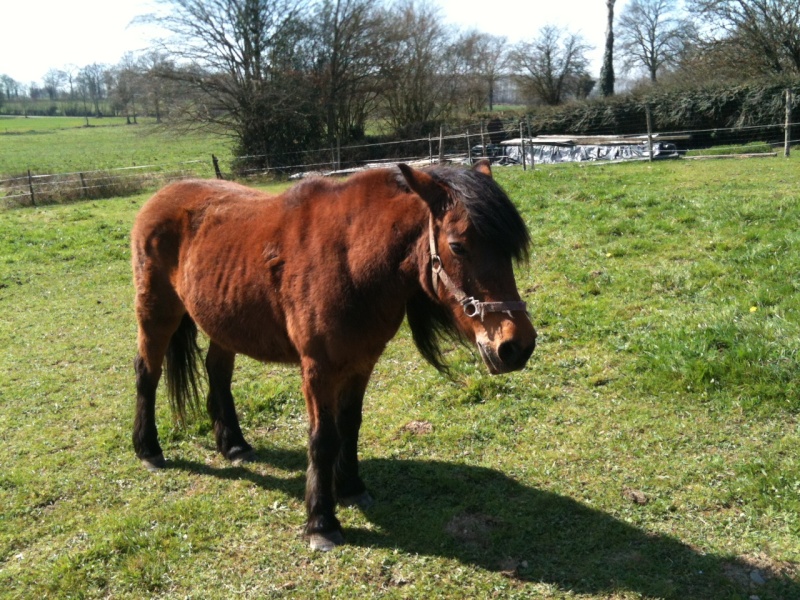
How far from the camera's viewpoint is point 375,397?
19.0ft

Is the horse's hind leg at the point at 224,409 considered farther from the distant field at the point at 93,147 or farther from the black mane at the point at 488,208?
the distant field at the point at 93,147

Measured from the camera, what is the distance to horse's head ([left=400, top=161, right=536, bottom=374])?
306 cm

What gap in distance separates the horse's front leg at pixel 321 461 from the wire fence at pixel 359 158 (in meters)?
16.7

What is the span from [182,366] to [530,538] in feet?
10.6

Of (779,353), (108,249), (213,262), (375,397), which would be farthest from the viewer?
(108,249)

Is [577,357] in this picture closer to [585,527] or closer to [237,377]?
[585,527]

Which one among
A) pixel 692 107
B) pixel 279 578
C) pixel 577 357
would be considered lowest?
pixel 279 578

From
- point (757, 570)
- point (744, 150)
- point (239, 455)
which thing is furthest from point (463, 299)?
point (744, 150)

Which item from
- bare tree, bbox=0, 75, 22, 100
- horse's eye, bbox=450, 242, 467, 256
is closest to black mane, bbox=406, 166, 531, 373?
horse's eye, bbox=450, 242, 467, 256

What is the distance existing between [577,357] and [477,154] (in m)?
21.7

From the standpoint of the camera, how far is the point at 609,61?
35.8 meters

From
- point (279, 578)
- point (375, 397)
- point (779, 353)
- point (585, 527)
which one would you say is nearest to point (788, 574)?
point (585, 527)

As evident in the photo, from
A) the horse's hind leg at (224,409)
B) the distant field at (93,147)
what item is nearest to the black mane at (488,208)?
the horse's hind leg at (224,409)

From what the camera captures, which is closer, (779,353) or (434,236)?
(434,236)
